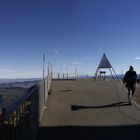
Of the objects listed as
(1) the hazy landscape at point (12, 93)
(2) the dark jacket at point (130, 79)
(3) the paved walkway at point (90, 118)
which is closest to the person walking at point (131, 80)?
(2) the dark jacket at point (130, 79)

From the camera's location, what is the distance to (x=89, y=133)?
37.8 ft

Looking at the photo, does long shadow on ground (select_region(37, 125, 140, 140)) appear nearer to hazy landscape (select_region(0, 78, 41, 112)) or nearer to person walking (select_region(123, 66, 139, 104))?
hazy landscape (select_region(0, 78, 41, 112))

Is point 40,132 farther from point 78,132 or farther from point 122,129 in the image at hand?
point 122,129

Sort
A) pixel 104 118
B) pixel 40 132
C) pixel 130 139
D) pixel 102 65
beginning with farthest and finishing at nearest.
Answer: pixel 102 65
pixel 104 118
pixel 40 132
pixel 130 139

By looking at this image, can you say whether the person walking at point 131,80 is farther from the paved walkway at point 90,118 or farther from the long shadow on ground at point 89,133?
the long shadow on ground at point 89,133

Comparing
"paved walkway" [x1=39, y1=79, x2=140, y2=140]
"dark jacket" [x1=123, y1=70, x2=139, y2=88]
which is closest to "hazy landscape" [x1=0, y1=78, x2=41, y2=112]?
"paved walkway" [x1=39, y1=79, x2=140, y2=140]

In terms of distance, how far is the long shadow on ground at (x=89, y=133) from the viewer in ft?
36.3

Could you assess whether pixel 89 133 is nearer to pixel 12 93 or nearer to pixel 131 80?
pixel 131 80

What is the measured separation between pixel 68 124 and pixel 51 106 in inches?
173

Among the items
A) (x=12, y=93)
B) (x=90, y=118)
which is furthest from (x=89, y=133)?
(x=12, y=93)

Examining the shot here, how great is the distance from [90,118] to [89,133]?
2.59m

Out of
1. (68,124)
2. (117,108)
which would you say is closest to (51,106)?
(117,108)

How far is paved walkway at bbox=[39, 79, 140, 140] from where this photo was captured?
37.5 ft

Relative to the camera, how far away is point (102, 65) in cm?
2792
